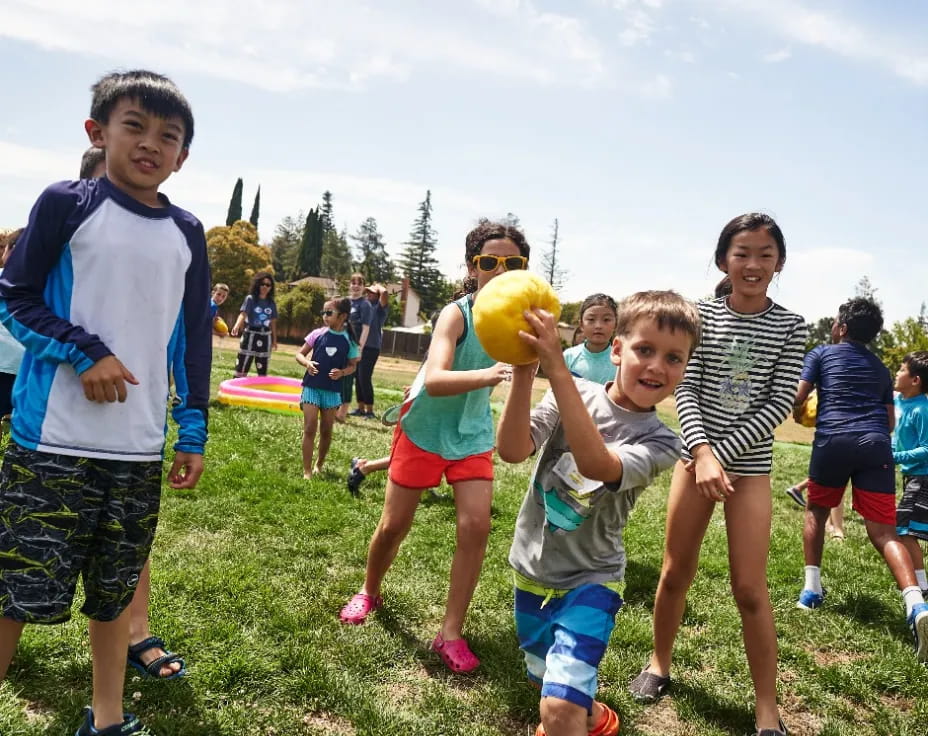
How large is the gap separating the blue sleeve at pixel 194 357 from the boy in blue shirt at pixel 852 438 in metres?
4.10

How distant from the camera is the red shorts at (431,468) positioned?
12.8 feet

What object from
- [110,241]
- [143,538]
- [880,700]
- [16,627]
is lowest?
[880,700]

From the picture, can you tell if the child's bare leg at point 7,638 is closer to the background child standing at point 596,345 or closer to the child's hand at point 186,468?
the child's hand at point 186,468

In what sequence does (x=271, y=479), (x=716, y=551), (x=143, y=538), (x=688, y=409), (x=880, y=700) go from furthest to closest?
(x=271, y=479)
(x=716, y=551)
(x=880, y=700)
(x=688, y=409)
(x=143, y=538)

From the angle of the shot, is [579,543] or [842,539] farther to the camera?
[842,539]

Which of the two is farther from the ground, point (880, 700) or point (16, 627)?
point (16, 627)

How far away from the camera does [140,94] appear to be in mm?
2479

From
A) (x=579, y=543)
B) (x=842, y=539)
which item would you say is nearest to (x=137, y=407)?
(x=579, y=543)

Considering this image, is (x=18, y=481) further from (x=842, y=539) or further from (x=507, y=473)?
(x=842, y=539)

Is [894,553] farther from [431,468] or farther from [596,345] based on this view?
[431,468]

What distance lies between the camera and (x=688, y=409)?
3.33 m

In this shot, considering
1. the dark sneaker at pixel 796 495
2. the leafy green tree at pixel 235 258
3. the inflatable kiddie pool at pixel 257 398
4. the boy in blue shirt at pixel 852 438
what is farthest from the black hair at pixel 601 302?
the leafy green tree at pixel 235 258

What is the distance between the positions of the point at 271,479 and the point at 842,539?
19.1 ft

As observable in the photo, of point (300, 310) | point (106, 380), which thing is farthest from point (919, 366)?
point (300, 310)
